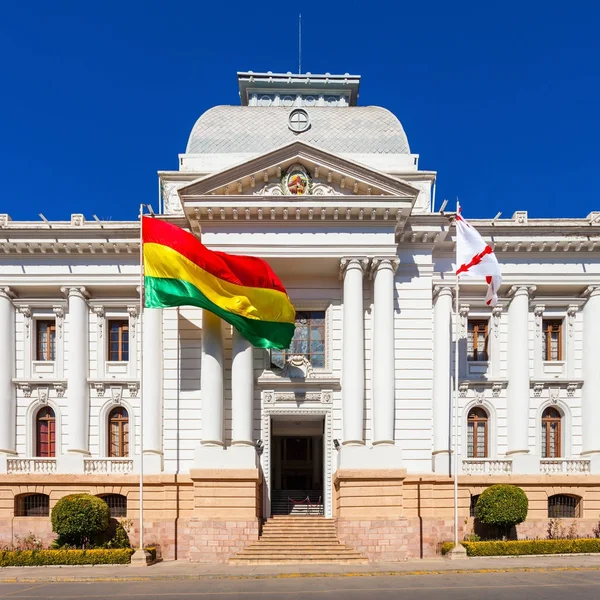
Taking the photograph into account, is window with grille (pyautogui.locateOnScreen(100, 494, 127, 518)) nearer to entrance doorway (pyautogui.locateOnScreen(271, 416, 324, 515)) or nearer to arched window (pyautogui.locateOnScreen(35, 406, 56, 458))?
arched window (pyautogui.locateOnScreen(35, 406, 56, 458))

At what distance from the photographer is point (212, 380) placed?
34094 mm

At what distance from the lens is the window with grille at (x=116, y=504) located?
35.5 metres

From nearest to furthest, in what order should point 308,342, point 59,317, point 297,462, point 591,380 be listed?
point 308,342 < point 591,380 < point 59,317 < point 297,462

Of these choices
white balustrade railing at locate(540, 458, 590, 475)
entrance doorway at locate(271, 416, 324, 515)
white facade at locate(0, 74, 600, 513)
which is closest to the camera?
white facade at locate(0, 74, 600, 513)

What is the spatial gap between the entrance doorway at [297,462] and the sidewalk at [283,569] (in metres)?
9.10

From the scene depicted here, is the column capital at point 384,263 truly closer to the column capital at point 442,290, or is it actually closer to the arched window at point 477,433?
the column capital at point 442,290

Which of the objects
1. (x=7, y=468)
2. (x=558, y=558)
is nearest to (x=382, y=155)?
(x=558, y=558)

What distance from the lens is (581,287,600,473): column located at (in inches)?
1454

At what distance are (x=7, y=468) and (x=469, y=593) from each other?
76.3 ft

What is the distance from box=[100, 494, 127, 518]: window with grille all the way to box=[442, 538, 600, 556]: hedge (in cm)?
1551

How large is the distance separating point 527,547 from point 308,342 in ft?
45.3

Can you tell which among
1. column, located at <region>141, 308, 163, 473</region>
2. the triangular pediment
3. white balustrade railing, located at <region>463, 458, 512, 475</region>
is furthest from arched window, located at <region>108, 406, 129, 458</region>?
white balustrade railing, located at <region>463, 458, 512, 475</region>

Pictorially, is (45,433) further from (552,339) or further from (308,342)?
(552,339)

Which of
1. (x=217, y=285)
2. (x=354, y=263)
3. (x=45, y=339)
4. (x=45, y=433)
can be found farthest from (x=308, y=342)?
(x=45, y=433)
